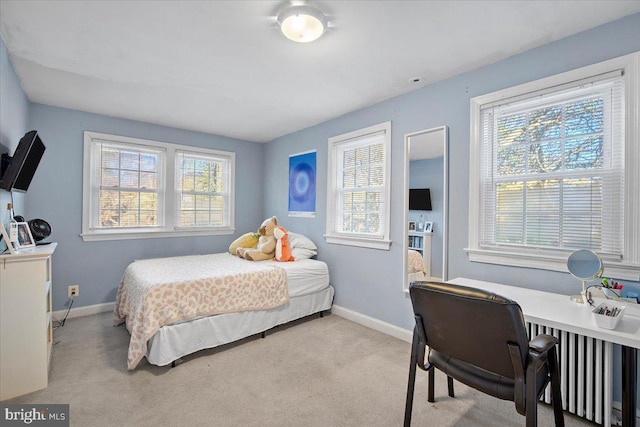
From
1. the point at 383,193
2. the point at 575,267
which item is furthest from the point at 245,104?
the point at 575,267

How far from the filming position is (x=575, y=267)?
1834 millimetres

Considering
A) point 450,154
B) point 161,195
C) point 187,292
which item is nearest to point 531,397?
point 450,154

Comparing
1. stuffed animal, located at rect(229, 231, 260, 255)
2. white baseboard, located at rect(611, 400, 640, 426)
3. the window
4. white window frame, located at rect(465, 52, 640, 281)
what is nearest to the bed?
stuffed animal, located at rect(229, 231, 260, 255)

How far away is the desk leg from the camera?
1507mm

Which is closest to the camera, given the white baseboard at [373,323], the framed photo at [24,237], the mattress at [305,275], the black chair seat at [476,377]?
the black chair seat at [476,377]

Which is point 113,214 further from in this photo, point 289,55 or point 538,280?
point 538,280

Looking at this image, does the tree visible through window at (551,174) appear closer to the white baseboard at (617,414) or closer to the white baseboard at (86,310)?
the white baseboard at (617,414)

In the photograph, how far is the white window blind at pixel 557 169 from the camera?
→ 1.87 meters

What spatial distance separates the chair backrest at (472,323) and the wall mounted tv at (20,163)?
2.89 m

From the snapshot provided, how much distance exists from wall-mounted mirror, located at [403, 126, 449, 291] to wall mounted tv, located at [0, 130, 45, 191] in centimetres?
315

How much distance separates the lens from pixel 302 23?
6.02 feet

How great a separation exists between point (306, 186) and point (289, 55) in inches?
82.5

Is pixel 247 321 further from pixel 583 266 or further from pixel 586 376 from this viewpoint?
pixel 583 266

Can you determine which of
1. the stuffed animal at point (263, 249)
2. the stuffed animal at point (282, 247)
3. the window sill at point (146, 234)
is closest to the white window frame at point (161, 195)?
the window sill at point (146, 234)
